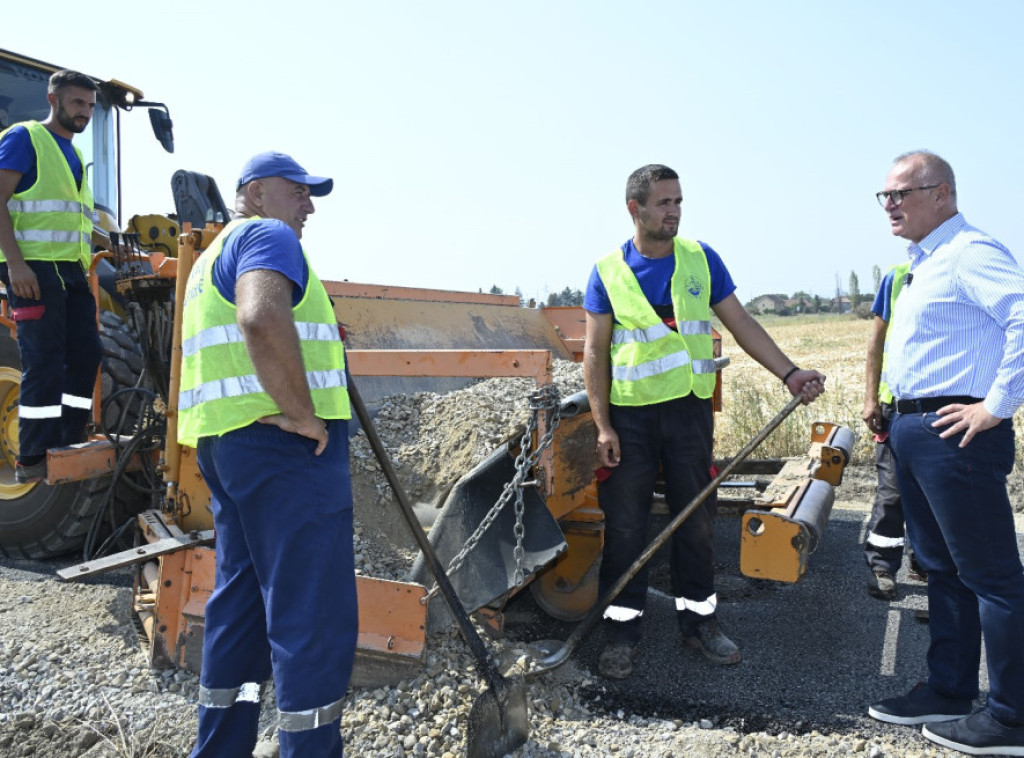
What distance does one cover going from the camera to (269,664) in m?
2.58

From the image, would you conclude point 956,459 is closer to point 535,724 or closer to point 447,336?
point 535,724

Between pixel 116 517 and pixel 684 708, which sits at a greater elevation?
pixel 116 517

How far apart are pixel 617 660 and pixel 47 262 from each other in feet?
10.6

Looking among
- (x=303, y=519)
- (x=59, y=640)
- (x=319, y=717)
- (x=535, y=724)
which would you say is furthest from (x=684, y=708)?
(x=59, y=640)

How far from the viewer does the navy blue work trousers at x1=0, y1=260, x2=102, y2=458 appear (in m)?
4.14

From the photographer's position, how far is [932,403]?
2.80 metres

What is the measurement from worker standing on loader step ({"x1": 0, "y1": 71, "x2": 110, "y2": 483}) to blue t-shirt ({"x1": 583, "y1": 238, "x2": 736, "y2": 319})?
2.58m

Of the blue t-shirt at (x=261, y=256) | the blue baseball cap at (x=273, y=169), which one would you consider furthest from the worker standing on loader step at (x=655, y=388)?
the blue t-shirt at (x=261, y=256)

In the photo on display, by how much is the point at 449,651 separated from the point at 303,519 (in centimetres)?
115

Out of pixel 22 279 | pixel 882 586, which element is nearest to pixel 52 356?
pixel 22 279

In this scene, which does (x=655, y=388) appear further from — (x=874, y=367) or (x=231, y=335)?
(x=231, y=335)

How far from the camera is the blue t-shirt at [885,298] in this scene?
4.31 metres

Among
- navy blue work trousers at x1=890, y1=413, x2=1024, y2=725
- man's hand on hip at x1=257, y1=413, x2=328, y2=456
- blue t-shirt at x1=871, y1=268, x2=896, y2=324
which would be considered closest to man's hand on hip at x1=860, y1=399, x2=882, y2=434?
blue t-shirt at x1=871, y1=268, x2=896, y2=324

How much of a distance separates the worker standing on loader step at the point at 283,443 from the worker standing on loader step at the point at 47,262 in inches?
86.6
